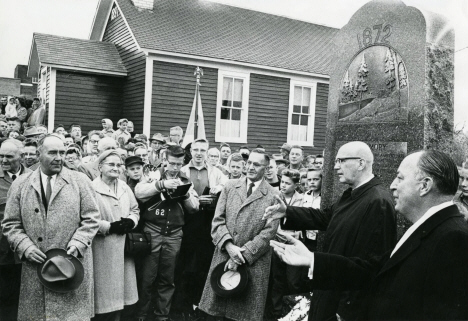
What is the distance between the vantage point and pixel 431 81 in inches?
151

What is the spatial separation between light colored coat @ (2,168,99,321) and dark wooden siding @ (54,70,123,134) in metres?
10.4

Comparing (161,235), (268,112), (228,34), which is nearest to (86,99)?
(228,34)

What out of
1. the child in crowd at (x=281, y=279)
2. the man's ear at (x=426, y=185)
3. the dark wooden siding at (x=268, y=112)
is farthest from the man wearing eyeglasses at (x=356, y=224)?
the dark wooden siding at (x=268, y=112)

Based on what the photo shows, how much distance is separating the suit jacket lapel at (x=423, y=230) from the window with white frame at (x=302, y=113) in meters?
13.5

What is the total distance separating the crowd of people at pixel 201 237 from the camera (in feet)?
7.50

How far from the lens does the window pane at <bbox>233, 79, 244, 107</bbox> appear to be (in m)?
14.7

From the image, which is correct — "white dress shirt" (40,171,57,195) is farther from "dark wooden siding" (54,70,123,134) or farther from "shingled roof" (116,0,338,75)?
"dark wooden siding" (54,70,123,134)

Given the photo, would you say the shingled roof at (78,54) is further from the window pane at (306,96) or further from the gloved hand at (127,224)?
the gloved hand at (127,224)

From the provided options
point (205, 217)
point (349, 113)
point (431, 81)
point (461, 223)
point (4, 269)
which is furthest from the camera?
point (205, 217)

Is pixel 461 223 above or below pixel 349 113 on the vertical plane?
below

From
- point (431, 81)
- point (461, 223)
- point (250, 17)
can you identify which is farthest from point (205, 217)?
point (250, 17)

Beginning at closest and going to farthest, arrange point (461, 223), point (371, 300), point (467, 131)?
point (461, 223)
point (371, 300)
point (467, 131)

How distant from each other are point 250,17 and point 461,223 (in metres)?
16.0

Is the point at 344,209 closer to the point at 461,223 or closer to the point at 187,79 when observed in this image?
the point at 461,223
